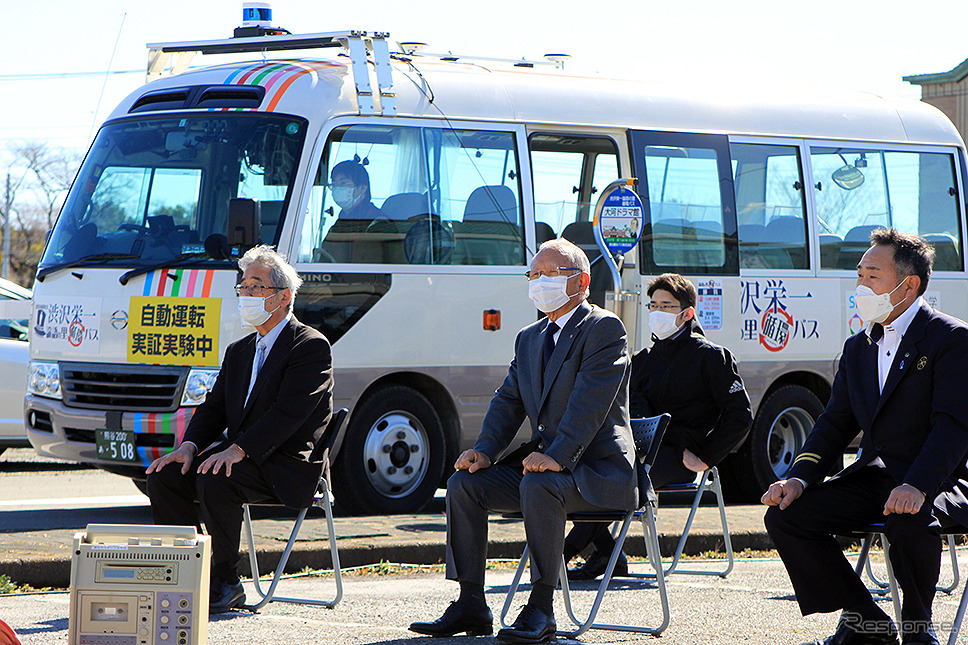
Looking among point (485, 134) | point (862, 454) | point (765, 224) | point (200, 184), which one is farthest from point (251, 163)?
point (862, 454)

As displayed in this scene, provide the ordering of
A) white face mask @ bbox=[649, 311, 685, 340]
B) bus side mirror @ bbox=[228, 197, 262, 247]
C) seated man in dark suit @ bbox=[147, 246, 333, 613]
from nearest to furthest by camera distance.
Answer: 1. seated man in dark suit @ bbox=[147, 246, 333, 613]
2. white face mask @ bbox=[649, 311, 685, 340]
3. bus side mirror @ bbox=[228, 197, 262, 247]

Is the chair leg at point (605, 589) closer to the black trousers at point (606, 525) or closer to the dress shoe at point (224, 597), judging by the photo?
the black trousers at point (606, 525)

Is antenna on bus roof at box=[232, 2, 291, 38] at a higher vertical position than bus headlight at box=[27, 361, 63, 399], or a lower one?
higher

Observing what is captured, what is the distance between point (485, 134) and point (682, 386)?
328 cm

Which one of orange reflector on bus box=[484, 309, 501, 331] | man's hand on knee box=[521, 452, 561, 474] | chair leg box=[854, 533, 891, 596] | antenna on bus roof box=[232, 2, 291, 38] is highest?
antenna on bus roof box=[232, 2, 291, 38]

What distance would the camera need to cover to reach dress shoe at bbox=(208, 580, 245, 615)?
6399 millimetres

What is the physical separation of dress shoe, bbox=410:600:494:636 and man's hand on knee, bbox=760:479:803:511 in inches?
50.1

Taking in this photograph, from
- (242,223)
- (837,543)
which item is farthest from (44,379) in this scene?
(837,543)

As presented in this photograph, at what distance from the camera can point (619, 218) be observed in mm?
10352

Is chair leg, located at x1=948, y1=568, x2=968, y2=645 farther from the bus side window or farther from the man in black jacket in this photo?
the bus side window

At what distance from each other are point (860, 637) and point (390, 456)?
4.88m

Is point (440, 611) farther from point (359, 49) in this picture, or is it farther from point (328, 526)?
point (359, 49)

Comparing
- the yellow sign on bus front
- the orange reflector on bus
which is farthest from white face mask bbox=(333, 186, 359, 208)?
the orange reflector on bus

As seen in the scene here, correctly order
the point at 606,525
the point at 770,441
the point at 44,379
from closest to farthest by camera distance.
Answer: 1. the point at 606,525
2. the point at 44,379
3. the point at 770,441
